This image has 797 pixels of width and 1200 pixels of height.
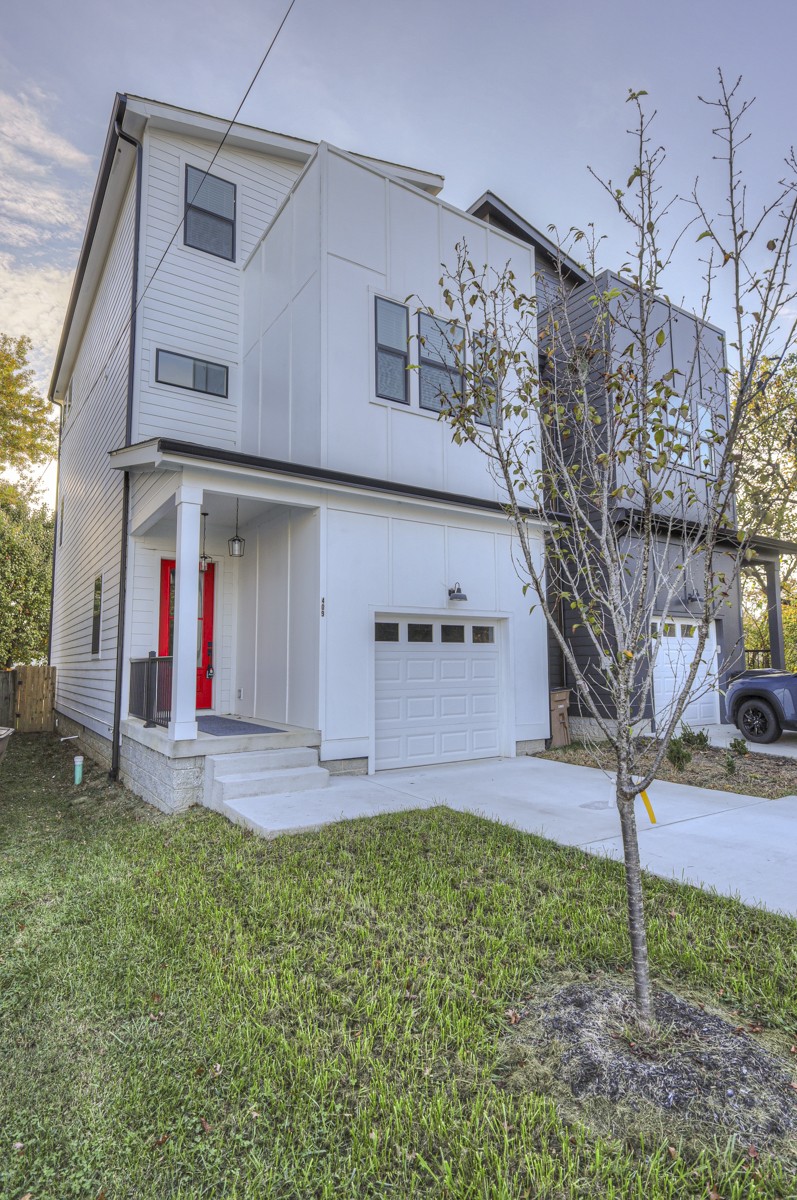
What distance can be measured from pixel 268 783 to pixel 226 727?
66.5 inches

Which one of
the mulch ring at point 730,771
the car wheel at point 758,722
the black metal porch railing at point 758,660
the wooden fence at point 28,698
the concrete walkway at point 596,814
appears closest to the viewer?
the concrete walkway at point 596,814

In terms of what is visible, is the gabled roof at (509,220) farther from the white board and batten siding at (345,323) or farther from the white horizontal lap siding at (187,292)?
the white horizontal lap siding at (187,292)

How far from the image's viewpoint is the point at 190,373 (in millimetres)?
9406

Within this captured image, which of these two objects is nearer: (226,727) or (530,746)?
(226,727)

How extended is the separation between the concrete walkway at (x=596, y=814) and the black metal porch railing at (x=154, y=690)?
5.28 feet

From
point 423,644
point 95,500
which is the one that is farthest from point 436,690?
point 95,500

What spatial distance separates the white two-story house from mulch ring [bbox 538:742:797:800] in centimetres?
150

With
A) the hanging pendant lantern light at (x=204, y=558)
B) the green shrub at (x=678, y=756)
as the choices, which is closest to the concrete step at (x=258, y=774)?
the hanging pendant lantern light at (x=204, y=558)

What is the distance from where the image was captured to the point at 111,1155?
2004mm

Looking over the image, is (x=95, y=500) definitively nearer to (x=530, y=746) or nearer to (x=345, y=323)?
(x=345, y=323)

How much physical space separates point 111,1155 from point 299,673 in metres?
5.67

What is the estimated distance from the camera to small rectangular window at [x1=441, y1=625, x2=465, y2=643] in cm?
857

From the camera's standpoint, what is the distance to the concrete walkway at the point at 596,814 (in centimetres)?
435

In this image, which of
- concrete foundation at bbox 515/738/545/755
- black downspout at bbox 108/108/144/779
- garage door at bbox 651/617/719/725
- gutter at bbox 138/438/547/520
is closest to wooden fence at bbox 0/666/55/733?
black downspout at bbox 108/108/144/779
